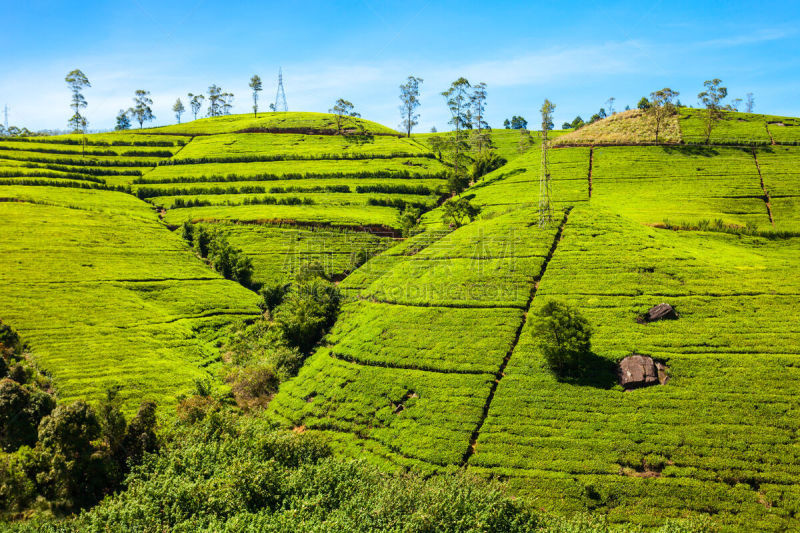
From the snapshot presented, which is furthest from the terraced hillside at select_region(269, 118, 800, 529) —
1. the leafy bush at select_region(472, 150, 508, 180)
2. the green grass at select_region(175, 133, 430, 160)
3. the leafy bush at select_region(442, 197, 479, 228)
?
the green grass at select_region(175, 133, 430, 160)

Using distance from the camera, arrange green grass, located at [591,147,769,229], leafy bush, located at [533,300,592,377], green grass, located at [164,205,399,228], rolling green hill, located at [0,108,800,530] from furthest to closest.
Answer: green grass, located at [164,205,399,228], green grass, located at [591,147,769,229], leafy bush, located at [533,300,592,377], rolling green hill, located at [0,108,800,530]

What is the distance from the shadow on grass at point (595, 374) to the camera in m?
42.9

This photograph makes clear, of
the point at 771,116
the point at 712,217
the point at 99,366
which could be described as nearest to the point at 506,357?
the point at 99,366

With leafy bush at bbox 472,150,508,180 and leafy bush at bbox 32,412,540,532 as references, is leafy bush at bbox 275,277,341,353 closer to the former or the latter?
leafy bush at bbox 32,412,540,532

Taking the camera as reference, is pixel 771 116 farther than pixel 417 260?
Yes

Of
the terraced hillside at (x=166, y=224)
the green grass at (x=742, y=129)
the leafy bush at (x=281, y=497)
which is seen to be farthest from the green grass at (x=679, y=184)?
the leafy bush at (x=281, y=497)

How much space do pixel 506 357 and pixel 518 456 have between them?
12889mm

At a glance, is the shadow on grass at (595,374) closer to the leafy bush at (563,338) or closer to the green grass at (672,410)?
the leafy bush at (563,338)

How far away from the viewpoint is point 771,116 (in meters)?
134

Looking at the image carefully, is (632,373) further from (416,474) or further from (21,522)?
(21,522)

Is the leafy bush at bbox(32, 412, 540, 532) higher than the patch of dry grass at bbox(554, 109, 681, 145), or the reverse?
the patch of dry grass at bbox(554, 109, 681, 145)

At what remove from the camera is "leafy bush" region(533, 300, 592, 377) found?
144 ft

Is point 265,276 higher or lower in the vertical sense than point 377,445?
higher

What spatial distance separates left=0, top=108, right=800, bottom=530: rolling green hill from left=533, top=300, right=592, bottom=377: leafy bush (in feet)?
6.10
